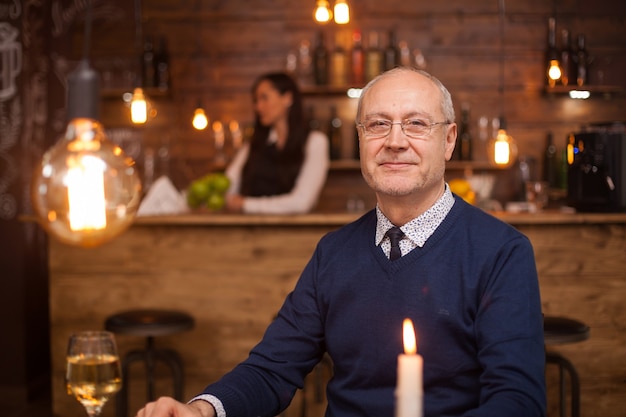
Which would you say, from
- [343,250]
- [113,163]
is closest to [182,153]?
[343,250]

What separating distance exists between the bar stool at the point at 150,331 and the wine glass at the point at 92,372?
5.31 feet

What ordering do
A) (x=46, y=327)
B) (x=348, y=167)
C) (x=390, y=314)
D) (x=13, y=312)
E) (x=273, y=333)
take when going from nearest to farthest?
(x=390, y=314), (x=273, y=333), (x=13, y=312), (x=46, y=327), (x=348, y=167)

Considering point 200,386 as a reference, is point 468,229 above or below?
above

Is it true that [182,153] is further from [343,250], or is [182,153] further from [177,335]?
[343,250]

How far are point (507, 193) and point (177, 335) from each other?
2751 mm

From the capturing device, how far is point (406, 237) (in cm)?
163

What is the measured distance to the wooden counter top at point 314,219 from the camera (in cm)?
317

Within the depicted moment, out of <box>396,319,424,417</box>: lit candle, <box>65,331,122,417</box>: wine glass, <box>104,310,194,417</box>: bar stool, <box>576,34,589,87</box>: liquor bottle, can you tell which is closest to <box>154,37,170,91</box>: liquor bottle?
<box>104,310,194,417</box>: bar stool

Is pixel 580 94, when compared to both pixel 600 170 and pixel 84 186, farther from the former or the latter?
pixel 84 186

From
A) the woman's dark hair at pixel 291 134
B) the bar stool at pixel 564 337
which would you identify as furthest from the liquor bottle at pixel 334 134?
the bar stool at pixel 564 337

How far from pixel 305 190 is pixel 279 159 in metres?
0.35

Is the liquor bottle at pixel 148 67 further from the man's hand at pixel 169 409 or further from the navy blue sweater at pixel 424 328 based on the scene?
the man's hand at pixel 169 409

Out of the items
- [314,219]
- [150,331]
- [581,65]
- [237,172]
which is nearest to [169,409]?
[150,331]

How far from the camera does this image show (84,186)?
973 millimetres
